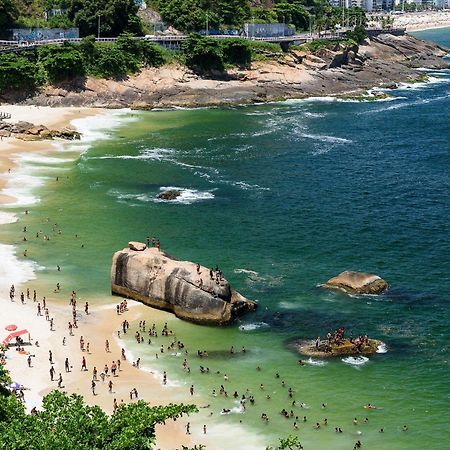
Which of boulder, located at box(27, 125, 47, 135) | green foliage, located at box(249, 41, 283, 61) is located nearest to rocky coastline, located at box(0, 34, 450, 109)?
green foliage, located at box(249, 41, 283, 61)

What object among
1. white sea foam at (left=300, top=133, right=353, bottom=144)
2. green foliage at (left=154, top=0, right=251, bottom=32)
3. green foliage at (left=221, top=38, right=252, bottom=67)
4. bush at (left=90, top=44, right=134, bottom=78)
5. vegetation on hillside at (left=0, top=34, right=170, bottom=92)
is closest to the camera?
white sea foam at (left=300, top=133, right=353, bottom=144)

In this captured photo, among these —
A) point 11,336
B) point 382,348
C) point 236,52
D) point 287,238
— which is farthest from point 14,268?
point 236,52

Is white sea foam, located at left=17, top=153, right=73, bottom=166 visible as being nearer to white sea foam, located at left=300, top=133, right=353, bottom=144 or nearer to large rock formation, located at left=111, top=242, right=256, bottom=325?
white sea foam, located at left=300, top=133, right=353, bottom=144

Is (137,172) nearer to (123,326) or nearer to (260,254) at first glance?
(260,254)

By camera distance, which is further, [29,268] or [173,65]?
[173,65]

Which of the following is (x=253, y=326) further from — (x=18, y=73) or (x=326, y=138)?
(x=18, y=73)

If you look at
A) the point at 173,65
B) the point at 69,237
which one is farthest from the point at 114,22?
the point at 69,237
